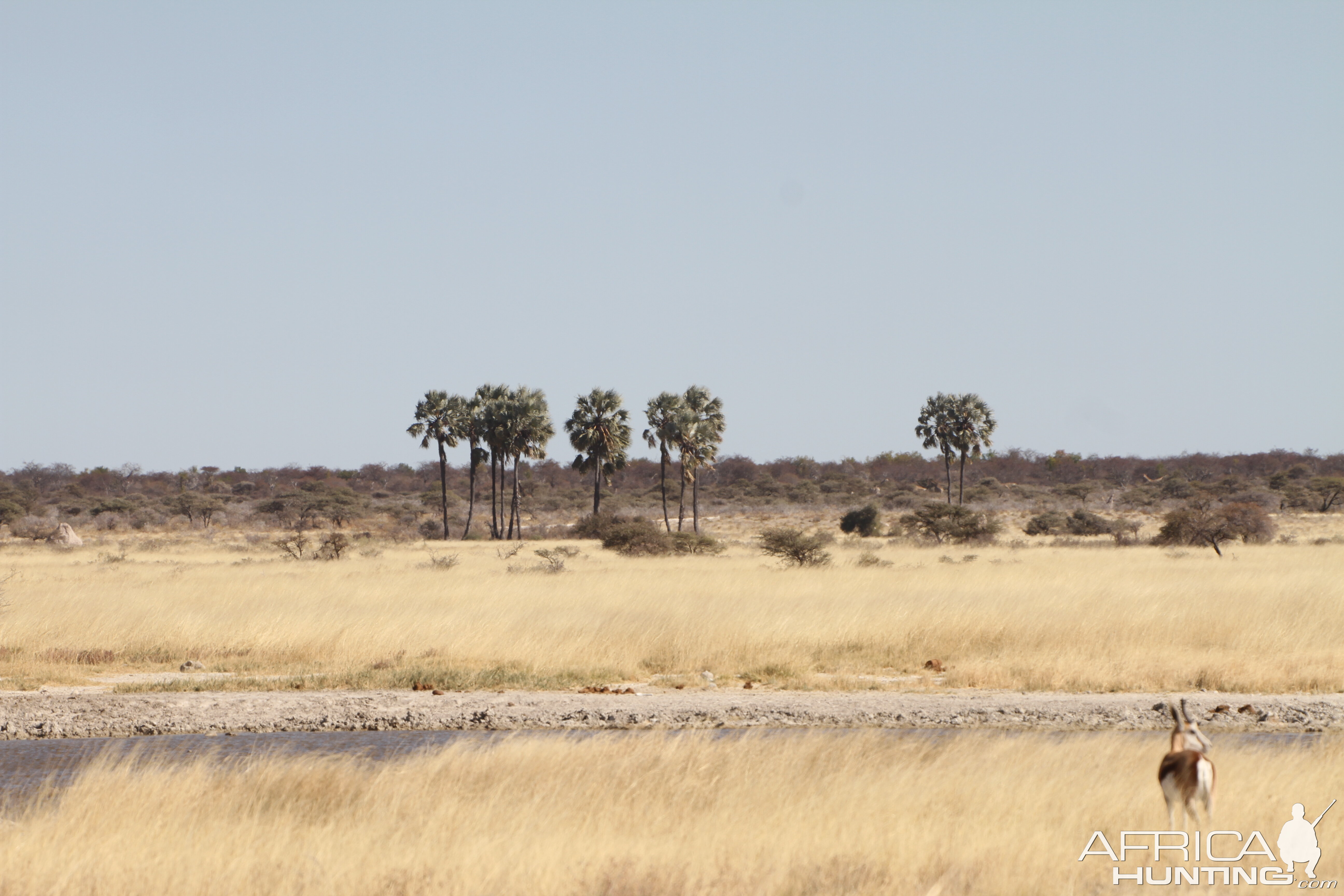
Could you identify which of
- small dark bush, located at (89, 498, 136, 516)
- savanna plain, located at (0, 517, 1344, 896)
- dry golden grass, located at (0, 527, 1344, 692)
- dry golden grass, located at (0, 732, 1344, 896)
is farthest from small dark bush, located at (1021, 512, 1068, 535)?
small dark bush, located at (89, 498, 136, 516)

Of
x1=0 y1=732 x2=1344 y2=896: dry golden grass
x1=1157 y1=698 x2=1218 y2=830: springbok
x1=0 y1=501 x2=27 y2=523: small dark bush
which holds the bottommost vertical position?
x1=0 y1=732 x2=1344 y2=896: dry golden grass

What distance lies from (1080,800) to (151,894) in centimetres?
742

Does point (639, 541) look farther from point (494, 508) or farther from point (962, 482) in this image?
point (962, 482)

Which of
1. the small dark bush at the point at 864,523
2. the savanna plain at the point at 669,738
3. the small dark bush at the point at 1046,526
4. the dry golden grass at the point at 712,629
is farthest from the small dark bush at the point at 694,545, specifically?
the small dark bush at the point at 1046,526

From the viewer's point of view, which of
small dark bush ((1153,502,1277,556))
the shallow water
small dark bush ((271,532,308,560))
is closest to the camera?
the shallow water

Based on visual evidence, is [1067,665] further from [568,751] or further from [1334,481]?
[1334,481]

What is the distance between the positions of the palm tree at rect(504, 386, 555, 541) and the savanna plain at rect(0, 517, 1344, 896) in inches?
1303

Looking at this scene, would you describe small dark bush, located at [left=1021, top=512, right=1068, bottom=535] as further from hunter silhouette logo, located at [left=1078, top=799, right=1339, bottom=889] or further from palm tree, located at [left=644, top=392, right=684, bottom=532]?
hunter silhouette logo, located at [left=1078, top=799, right=1339, bottom=889]

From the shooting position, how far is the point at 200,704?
16.9 metres

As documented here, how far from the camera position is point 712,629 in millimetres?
23016

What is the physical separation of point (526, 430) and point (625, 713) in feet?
194

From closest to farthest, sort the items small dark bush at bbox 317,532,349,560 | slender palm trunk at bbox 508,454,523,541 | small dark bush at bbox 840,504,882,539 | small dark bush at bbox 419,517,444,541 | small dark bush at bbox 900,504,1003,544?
small dark bush at bbox 317,532,349,560
small dark bush at bbox 900,504,1003,544
small dark bush at bbox 840,504,882,539
slender palm trunk at bbox 508,454,523,541
small dark bush at bbox 419,517,444,541

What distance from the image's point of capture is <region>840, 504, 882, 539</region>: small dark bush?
212ft

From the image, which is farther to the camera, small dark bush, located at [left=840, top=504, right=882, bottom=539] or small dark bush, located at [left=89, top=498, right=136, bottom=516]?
small dark bush, located at [left=89, top=498, right=136, bottom=516]
